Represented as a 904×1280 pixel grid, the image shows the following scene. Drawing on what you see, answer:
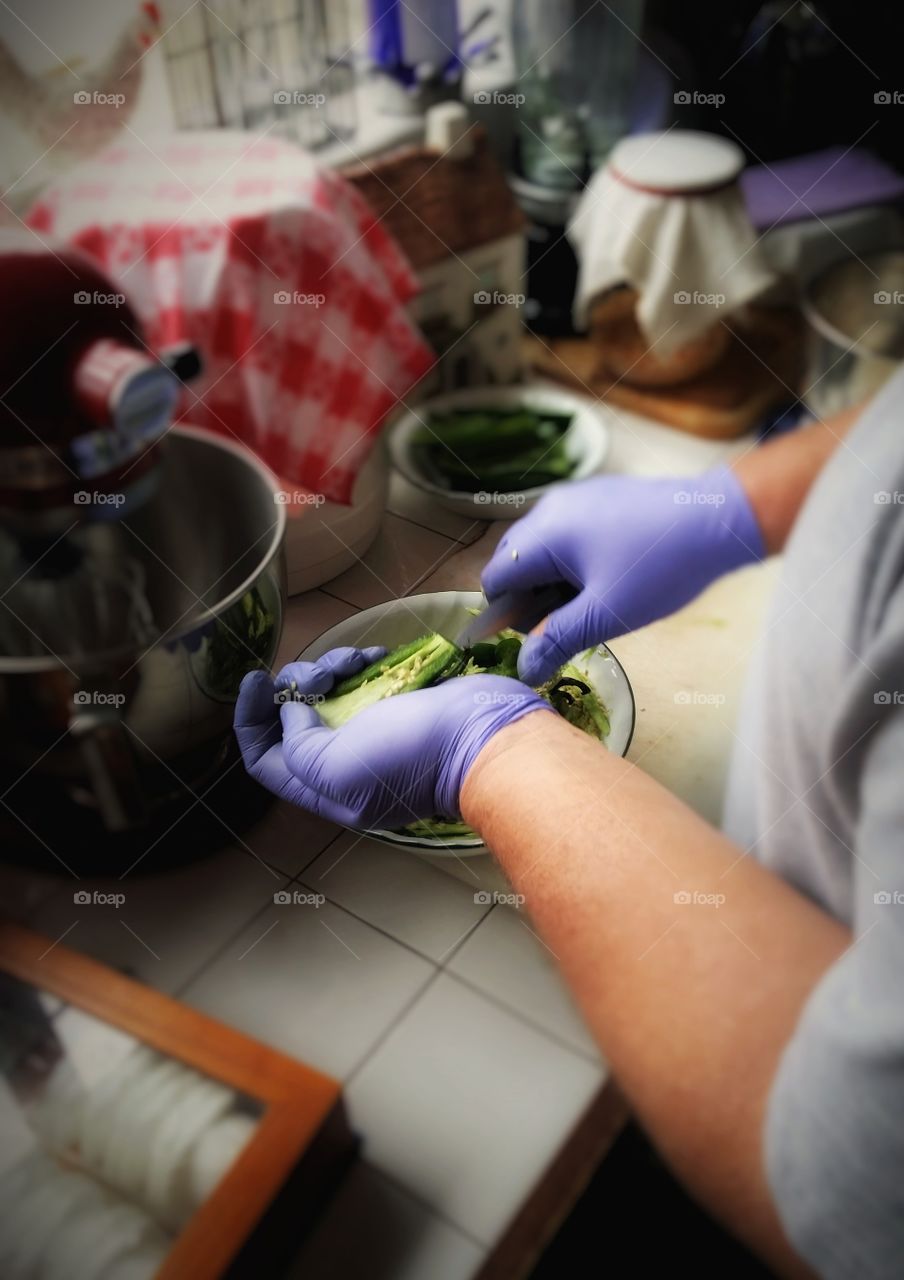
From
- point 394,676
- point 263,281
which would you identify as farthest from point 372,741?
point 263,281

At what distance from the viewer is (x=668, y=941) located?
46 centimetres

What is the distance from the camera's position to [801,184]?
2.78 feet

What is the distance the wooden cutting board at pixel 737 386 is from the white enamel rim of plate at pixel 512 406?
5 cm

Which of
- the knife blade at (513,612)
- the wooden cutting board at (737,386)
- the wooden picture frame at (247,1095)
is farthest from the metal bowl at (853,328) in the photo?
the wooden picture frame at (247,1095)

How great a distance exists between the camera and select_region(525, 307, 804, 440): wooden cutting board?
84cm

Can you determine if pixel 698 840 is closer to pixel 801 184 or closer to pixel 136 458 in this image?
pixel 136 458

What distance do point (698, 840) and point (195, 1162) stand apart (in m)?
0.29

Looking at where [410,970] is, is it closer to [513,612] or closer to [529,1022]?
[529,1022]

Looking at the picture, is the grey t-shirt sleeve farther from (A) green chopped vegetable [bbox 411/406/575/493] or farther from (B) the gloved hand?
(A) green chopped vegetable [bbox 411/406/575/493]

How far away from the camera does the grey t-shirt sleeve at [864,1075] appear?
366mm

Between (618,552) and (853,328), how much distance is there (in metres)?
0.34

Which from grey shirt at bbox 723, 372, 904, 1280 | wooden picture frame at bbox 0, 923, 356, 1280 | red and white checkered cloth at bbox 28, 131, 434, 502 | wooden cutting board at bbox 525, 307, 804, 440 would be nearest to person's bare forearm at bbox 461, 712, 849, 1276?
grey shirt at bbox 723, 372, 904, 1280

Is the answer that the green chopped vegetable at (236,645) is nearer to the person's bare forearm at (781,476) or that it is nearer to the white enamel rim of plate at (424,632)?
the white enamel rim of plate at (424,632)

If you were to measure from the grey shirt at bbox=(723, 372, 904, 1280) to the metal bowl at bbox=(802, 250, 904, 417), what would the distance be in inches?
10.5
